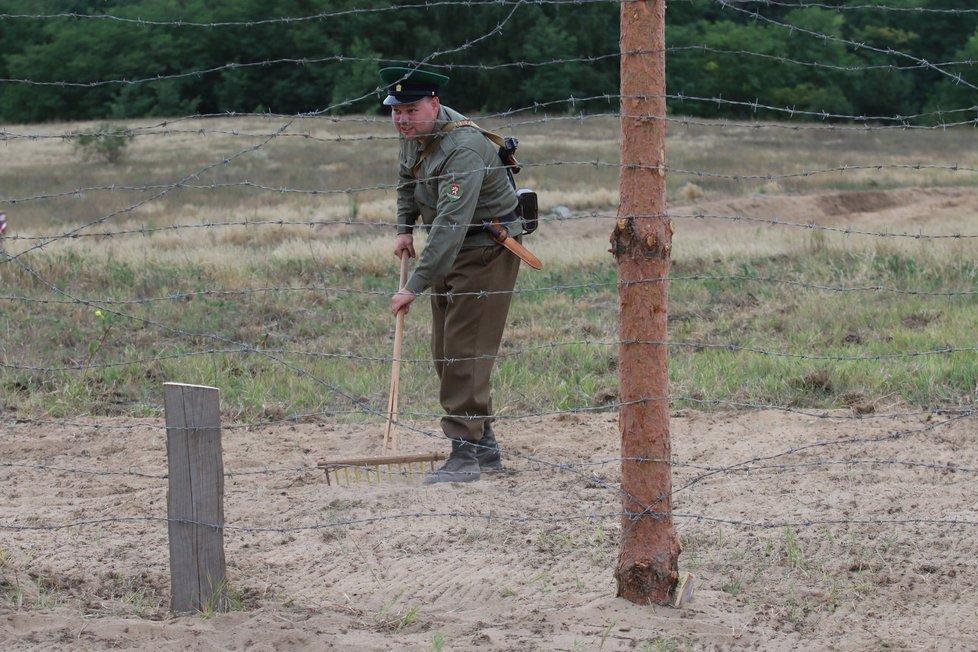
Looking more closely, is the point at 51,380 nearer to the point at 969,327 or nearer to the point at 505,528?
the point at 505,528

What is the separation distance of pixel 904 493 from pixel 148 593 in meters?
3.55

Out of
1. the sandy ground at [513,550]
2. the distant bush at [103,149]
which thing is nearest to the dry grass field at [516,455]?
the sandy ground at [513,550]

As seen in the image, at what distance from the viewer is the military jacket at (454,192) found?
5.43 metres

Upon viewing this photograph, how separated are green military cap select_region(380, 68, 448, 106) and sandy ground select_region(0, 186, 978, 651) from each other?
1898 mm

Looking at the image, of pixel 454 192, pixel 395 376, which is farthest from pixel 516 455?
pixel 454 192

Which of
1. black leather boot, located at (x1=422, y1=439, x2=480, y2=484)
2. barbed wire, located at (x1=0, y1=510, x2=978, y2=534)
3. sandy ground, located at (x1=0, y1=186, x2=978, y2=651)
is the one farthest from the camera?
black leather boot, located at (x1=422, y1=439, x2=480, y2=484)

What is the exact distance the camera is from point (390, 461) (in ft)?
19.3

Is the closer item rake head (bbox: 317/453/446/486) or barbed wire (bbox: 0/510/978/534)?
barbed wire (bbox: 0/510/978/534)

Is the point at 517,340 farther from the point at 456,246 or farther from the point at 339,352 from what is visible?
the point at 456,246

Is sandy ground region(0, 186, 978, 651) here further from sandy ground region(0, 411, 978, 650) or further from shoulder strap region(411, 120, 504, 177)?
shoulder strap region(411, 120, 504, 177)

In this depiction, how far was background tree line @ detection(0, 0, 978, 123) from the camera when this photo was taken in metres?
45.2

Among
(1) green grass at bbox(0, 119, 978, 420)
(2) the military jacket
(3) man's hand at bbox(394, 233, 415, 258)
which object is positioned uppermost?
(2) the military jacket

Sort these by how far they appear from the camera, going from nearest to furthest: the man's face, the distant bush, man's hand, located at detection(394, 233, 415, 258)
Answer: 1. the man's face
2. man's hand, located at detection(394, 233, 415, 258)
3. the distant bush

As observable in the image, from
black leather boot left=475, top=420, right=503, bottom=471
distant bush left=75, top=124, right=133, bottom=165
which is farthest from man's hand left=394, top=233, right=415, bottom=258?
distant bush left=75, top=124, right=133, bottom=165
